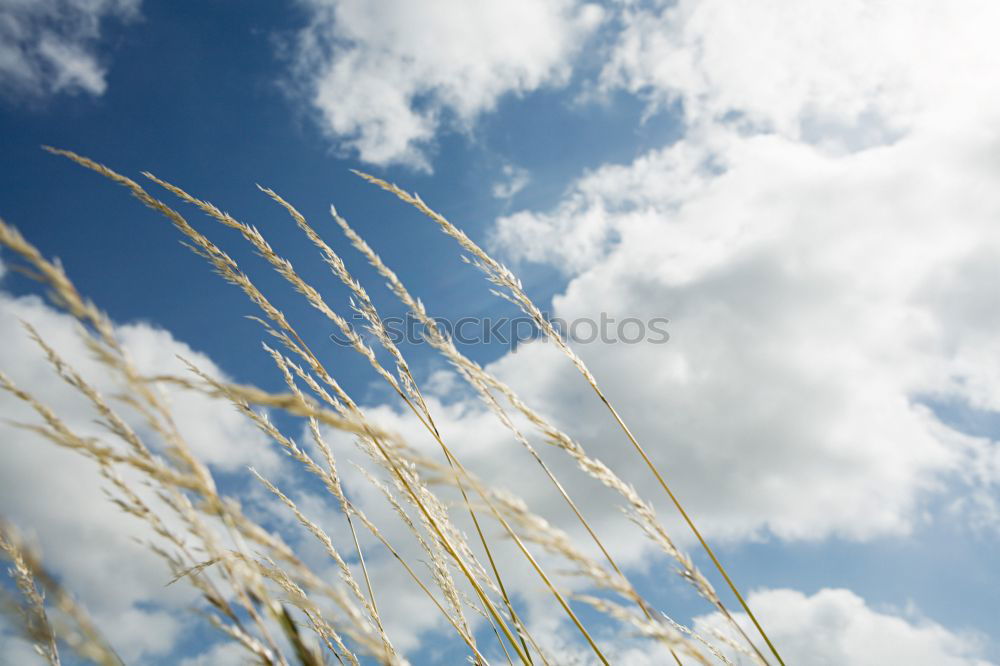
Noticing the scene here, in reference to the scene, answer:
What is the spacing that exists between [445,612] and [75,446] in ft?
4.11

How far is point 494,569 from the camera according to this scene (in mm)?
1708

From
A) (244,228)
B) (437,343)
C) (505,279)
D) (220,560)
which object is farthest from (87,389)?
(505,279)

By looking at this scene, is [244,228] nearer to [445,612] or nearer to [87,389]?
[87,389]

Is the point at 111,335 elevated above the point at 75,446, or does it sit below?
above

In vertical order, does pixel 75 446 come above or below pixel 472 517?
below

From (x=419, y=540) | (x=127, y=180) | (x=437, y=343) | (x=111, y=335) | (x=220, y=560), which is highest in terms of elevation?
(x=127, y=180)

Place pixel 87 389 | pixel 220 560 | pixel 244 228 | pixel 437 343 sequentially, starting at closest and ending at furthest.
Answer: pixel 220 560 → pixel 87 389 → pixel 437 343 → pixel 244 228

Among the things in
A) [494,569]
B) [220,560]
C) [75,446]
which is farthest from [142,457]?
[494,569]

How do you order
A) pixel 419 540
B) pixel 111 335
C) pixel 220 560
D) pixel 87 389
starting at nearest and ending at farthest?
1. pixel 220 560
2. pixel 111 335
3. pixel 87 389
4. pixel 419 540

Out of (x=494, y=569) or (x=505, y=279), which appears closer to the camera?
(x=494, y=569)

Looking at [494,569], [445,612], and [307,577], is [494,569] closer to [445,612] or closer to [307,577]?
[445,612]

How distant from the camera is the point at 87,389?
39.2 inches

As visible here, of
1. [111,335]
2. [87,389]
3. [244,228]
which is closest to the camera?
[111,335]

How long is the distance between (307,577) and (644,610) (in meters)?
0.56
